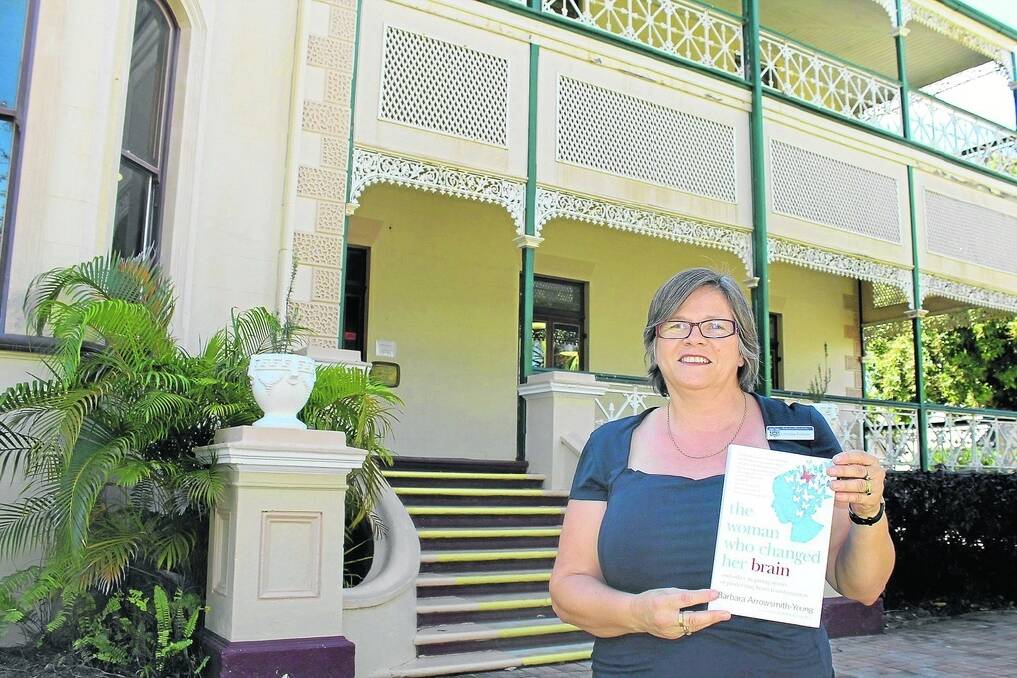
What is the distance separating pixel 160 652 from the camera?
4.06 metres

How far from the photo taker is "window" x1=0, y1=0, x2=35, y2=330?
5090 millimetres

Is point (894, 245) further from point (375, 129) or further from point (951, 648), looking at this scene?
point (375, 129)

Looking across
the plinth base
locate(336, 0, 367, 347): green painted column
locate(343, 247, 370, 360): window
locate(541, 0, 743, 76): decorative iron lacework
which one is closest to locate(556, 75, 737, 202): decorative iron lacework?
locate(541, 0, 743, 76): decorative iron lacework

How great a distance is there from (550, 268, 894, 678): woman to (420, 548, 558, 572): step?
4.30m

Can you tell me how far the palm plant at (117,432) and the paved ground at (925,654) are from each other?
1.92 m

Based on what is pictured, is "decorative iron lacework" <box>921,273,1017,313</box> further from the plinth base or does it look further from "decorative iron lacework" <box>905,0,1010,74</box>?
the plinth base

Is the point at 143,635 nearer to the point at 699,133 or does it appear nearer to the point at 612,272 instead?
the point at 699,133

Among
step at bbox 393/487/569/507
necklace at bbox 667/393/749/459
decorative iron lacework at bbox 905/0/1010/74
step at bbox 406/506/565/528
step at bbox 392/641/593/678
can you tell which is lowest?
step at bbox 392/641/593/678

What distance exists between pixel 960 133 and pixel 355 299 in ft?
28.3

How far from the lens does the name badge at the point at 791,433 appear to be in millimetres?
1793

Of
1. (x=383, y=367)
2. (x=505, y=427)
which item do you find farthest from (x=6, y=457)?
(x=505, y=427)

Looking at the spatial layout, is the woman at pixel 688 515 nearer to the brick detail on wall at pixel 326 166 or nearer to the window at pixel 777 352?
the brick detail on wall at pixel 326 166

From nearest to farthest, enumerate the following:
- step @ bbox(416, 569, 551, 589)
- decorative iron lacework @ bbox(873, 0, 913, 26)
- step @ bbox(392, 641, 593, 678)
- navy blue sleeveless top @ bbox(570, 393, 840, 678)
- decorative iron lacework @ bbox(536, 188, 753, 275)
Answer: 1. navy blue sleeveless top @ bbox(570, 393, 840, 678)
2. step @ bbox(392, 641, 593, 678)
3. step @ bbox(416, 569, 551, 589)
4. decorative iron lacework @ bbox(536, 188, 753, 275)
5. decorative iron lacework @ bbox(873, 0, 913, 26)

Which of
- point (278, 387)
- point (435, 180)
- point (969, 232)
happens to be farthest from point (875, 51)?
point (278, 387)
